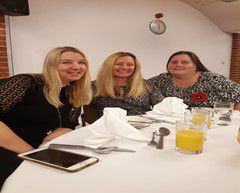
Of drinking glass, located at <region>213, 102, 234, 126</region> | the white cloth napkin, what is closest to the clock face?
the white cloth napkin

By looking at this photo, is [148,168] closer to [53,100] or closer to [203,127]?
[203,127]

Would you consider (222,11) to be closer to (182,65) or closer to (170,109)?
(182,65)

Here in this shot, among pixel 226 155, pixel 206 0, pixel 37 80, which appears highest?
pixel 206 0

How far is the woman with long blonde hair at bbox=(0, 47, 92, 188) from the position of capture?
1.53m

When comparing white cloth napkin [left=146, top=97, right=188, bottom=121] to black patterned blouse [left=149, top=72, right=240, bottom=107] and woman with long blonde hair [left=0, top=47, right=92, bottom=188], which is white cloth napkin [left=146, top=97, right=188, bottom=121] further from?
black patterned blouse [left=149, top=72, right=240, bottom=107]

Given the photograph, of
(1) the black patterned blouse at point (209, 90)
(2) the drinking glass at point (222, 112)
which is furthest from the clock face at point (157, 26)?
(2) the drinking glass at point (222, 112)

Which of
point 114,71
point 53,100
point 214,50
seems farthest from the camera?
point 214,50

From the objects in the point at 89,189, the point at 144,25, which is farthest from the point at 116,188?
the point at 144,25

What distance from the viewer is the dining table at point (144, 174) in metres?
0.68

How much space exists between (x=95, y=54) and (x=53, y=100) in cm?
315

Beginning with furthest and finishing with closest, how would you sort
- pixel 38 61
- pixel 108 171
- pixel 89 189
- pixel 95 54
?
pixel 95 54
pixel 38 61
pixel 108 171
pixel 89 189

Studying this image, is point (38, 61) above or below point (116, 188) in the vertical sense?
above

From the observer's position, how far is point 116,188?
0.68 meters

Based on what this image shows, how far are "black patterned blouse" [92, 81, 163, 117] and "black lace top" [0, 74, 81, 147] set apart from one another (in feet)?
1.77
